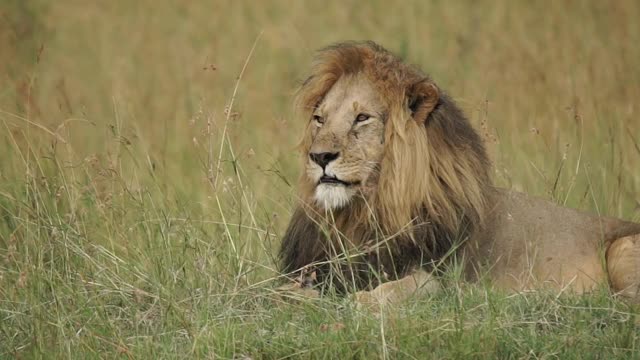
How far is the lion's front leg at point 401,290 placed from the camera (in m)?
5.35

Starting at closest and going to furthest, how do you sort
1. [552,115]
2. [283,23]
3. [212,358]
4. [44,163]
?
[212,358], [44,163], [552,115], [283,23]

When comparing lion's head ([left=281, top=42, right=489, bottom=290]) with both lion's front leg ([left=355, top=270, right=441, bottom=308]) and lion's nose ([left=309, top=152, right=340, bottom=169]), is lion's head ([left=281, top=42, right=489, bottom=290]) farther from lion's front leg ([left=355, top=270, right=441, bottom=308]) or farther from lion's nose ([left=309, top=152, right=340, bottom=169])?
lion's front leg ([left=355, top=270, right=441, bottom=308])

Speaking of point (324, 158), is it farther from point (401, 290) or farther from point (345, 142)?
point (401, 290)

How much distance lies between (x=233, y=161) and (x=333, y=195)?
454mm

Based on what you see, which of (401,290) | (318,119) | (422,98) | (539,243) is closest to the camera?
(401,290)

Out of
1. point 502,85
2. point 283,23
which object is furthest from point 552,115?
point 283,23

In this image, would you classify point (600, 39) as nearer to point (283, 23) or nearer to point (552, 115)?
point (552, 115)

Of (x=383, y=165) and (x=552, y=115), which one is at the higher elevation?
(x=383, y=165)

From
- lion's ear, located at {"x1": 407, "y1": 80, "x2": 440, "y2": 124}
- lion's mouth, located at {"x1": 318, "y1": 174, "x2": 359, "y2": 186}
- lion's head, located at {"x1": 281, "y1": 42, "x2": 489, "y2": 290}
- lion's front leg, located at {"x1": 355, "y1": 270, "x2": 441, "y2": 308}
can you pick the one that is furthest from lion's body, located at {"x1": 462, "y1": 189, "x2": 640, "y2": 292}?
lion's mouth, located at {"x1": 318, "y1": 174, "x2": 359, "y2": 186}

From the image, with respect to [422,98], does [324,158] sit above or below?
below

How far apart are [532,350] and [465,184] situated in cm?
137

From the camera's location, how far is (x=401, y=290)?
5.55 metres

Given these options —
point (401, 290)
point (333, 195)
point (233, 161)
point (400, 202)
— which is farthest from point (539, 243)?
point (233, 161)

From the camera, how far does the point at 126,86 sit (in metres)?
11.1
